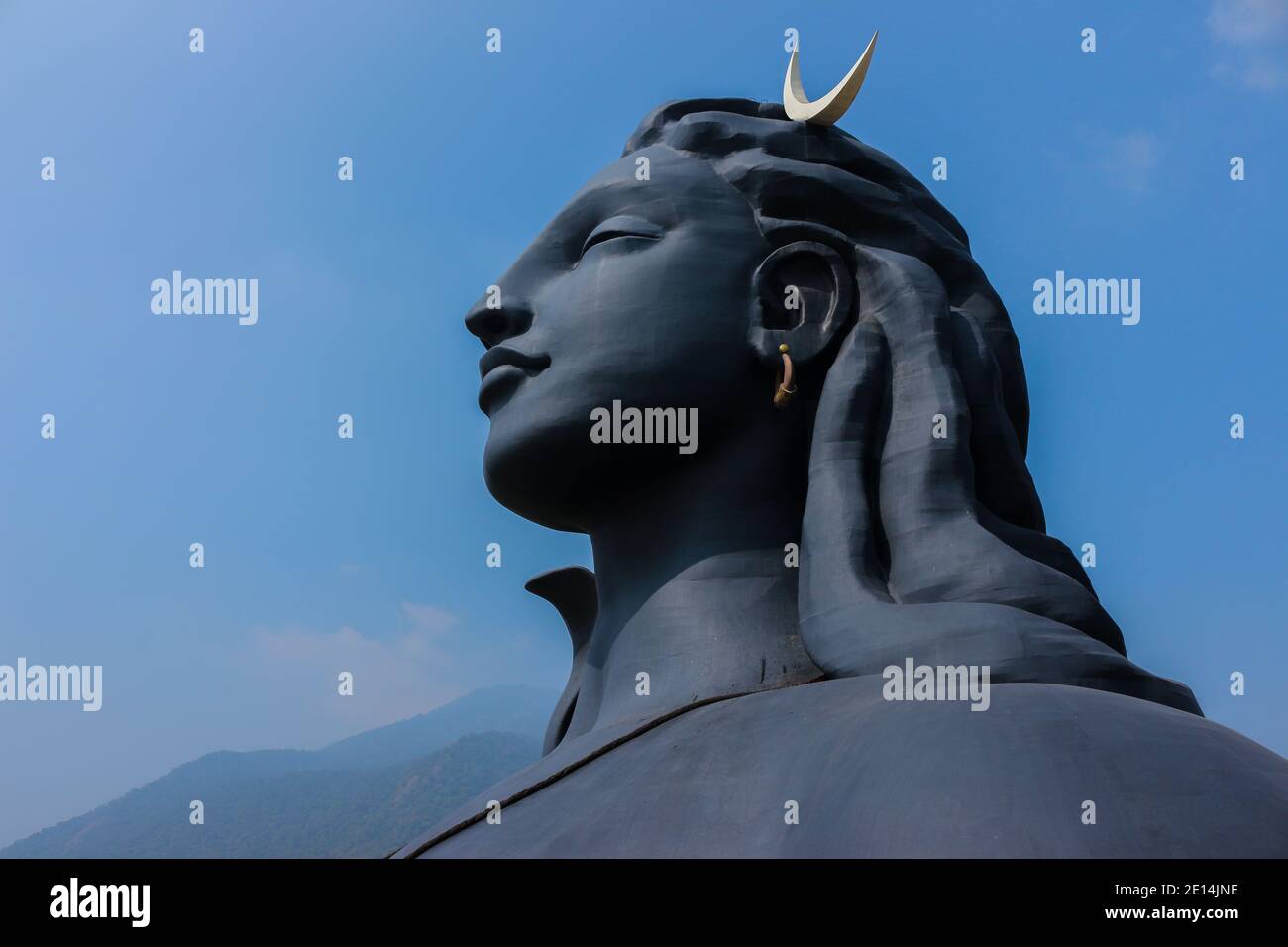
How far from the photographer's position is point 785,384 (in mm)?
6512

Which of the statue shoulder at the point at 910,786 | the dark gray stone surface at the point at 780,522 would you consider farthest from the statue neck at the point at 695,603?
the statue shoulder at the point at 910,786

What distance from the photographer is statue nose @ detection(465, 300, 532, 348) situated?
691 centimetres

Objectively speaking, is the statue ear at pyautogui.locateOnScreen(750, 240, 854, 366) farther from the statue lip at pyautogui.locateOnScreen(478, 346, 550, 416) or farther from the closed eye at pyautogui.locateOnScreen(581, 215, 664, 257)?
the statue lip at pyautogui.locateOnScreen(478, 346, 550, 416)

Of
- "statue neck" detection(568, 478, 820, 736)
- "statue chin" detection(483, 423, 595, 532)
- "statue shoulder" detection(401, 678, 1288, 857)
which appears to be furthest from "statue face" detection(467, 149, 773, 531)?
"statue shoulder" detection(401, 678, 1288, 857)

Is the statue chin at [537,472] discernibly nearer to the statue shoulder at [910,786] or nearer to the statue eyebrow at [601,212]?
the statue eyebrow at [601,212]

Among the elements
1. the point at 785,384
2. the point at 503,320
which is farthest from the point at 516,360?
the point at 785,384

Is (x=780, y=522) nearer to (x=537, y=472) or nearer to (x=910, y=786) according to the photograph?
(x=537, y=472)

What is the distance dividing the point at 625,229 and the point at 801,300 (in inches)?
35.6

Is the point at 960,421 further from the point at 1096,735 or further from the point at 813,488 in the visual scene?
the point at 1096,735

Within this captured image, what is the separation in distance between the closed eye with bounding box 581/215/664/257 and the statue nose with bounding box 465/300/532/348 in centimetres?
49
